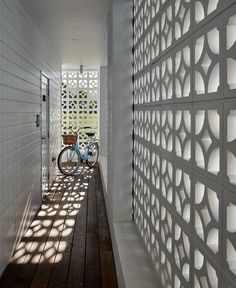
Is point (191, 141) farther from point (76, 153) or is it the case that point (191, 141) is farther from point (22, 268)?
point (76, 153)

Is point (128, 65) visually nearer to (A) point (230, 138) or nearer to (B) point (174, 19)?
(B) point (174, 19)

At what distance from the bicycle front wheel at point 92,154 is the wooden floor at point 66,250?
3.54 metres

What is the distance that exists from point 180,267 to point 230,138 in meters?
0.92

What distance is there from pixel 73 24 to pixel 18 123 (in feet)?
6.62

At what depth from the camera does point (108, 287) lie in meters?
3.36

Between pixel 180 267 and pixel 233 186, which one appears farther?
pixel 180 267

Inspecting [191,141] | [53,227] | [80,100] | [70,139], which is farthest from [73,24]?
[80,100]

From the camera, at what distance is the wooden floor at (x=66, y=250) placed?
3.54 metres

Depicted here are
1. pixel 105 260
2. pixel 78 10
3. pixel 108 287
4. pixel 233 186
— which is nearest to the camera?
pixel 233 186

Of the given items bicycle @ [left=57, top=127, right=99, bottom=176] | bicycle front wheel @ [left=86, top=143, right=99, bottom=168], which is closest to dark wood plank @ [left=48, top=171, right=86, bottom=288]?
bicycle @ [left=57, top=127, right=99, bottom=176]

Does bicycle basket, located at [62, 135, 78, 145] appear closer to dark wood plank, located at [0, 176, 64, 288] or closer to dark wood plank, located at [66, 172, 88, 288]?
dark wood plank, located at [66, 172, 88, 288]

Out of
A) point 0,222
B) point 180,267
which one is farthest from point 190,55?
point 0,222

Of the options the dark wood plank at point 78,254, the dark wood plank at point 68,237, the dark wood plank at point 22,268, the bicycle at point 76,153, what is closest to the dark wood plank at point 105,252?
the dark wood plank at point 78,254

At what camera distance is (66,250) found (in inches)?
170
